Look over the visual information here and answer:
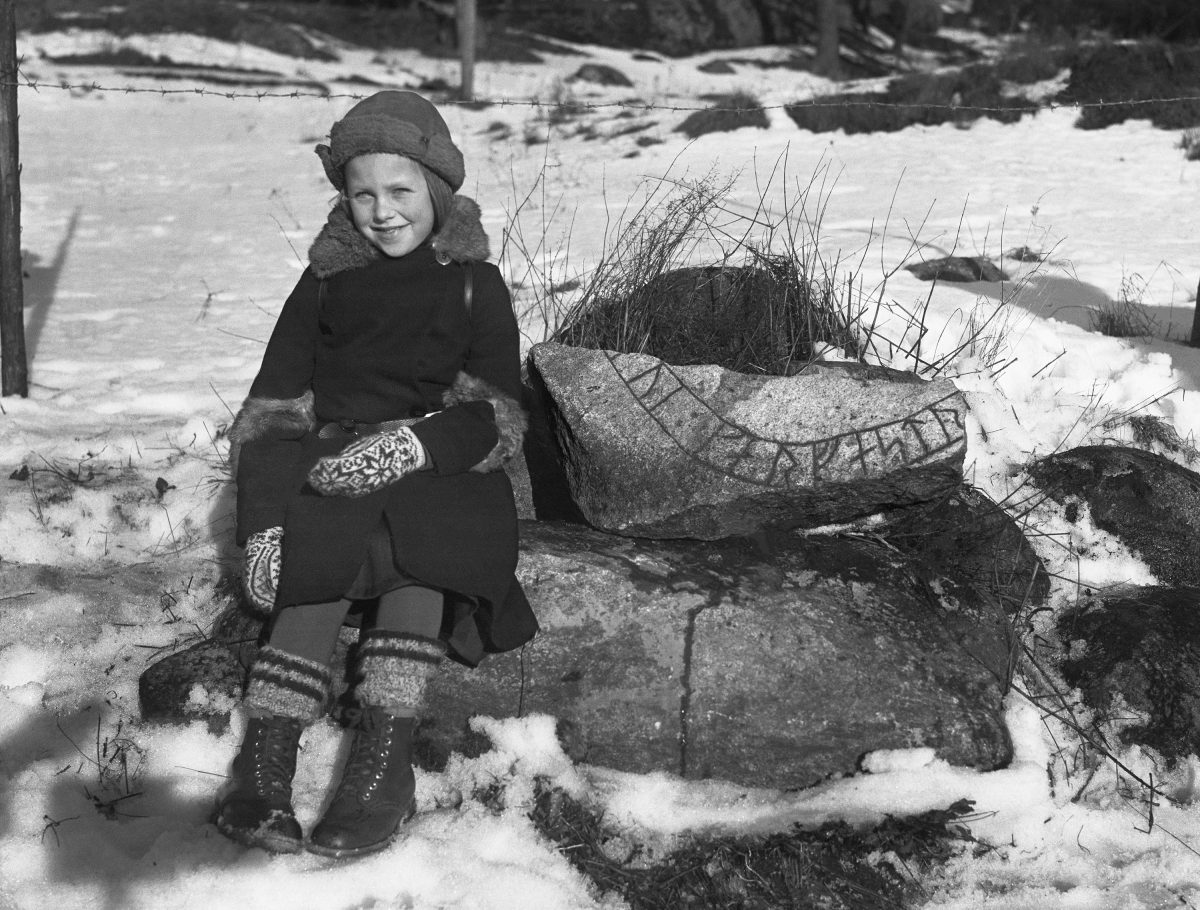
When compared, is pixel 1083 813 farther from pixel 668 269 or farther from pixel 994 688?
pixel 668 269

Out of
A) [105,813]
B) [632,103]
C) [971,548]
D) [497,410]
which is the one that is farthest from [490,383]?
[632,103]

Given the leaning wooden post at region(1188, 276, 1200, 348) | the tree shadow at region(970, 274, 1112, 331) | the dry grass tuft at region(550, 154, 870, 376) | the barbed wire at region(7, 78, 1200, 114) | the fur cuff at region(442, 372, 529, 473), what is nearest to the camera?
the fur cuff at region(442, 372, 529, 473)

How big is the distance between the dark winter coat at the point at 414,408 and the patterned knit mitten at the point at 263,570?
0.16ft

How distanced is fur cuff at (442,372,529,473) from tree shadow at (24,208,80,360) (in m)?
3.05

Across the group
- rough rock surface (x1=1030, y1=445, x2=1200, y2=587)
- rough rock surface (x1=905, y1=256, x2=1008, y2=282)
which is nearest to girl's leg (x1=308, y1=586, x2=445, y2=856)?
rough rock surface (x1=1030, y1=445, x2=1200, y2=587)

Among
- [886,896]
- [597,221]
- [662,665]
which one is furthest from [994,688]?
[597,221]

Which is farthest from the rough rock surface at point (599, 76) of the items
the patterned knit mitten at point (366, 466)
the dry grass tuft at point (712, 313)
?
the patterned knit mitten at point (366, 466)

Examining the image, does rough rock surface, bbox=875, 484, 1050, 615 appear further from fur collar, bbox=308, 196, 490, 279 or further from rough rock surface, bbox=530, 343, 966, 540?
fur collar, bbox=308, 196, 490, 279

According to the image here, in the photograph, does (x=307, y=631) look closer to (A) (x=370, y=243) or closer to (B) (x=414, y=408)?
(B) (x=414, y=408)

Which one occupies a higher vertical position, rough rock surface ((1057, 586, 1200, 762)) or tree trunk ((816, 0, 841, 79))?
tree trunk ((816, 0, 841, 79))

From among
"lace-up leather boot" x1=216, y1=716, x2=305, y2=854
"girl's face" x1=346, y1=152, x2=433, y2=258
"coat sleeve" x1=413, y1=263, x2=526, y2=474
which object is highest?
"girl's face" x1=346, y1=152, x2=433, y2=258

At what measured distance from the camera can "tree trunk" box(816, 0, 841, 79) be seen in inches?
720

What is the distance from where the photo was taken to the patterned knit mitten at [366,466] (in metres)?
2.38

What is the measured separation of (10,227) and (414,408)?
2.37 metres
